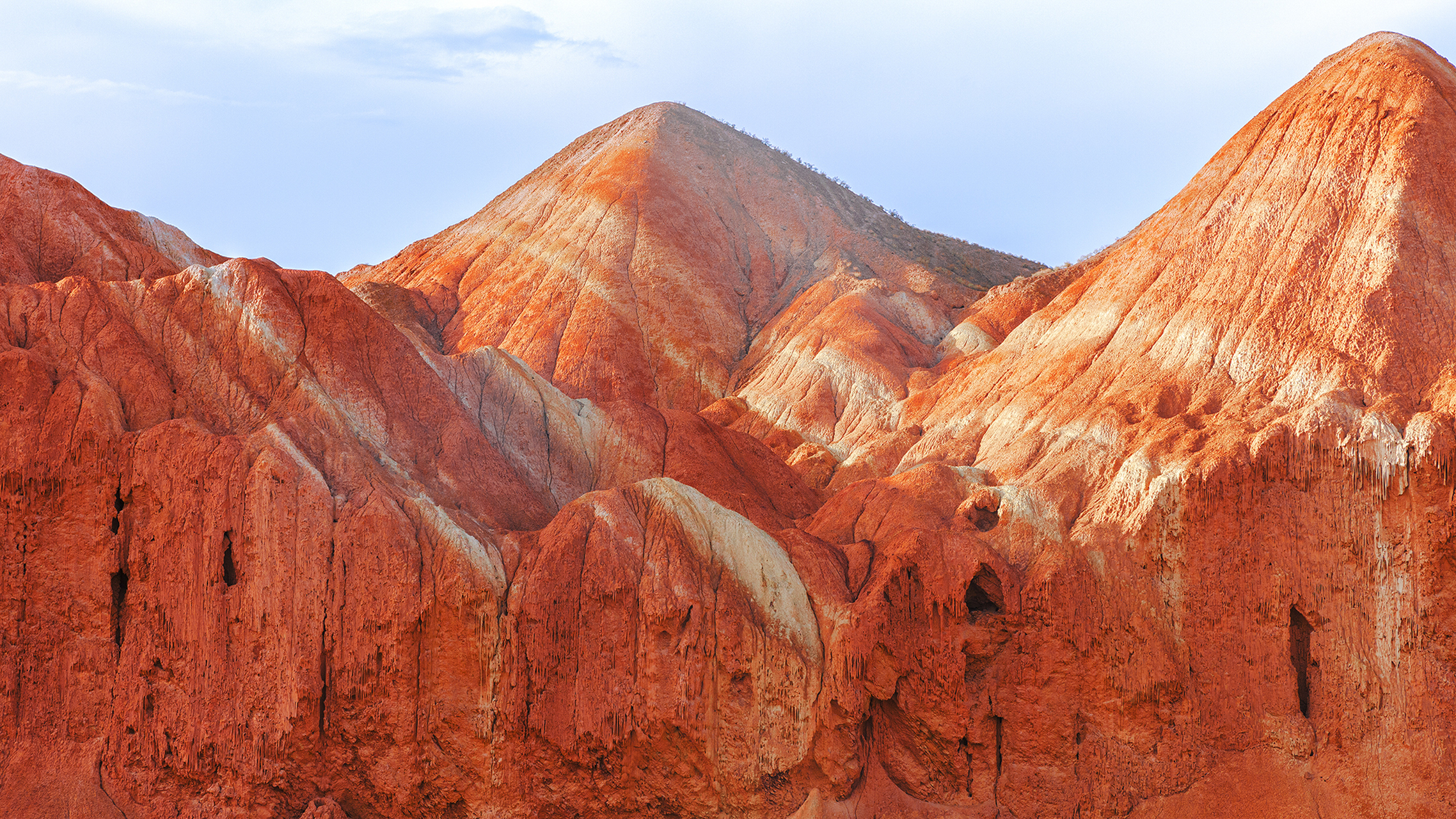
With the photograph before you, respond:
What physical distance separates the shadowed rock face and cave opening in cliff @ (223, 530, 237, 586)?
0.11 meters

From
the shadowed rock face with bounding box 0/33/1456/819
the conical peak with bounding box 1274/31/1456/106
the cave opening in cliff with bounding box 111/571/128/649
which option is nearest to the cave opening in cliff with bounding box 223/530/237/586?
the shadowed rock face with bounding box 0/33/1456/819

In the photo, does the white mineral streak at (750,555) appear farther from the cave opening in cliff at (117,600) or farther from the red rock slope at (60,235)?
the red rock slope at (60,235)

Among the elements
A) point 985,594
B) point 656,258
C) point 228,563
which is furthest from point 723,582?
point 656,258

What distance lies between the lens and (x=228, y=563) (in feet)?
73.2

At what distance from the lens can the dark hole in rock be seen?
84.6ft

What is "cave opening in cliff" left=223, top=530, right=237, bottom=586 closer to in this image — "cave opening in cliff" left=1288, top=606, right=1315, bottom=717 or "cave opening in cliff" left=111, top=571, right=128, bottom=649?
"cave opening in cliff" left=111, top=571, right=128, bottom=649

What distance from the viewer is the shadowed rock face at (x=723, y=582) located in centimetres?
2183

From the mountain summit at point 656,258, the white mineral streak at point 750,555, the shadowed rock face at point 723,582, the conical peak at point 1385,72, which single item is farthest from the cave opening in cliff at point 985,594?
the mountain summit at point 656,258

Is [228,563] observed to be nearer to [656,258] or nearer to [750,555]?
[750,555]

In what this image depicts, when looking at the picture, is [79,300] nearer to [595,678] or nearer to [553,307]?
[595,678]

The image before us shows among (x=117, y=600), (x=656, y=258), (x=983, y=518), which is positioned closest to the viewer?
(x=117, y=600)

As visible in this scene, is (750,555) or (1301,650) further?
(750,555)

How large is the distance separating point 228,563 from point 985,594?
14.1 meters

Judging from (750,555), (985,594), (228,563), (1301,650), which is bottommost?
(1301,650)
